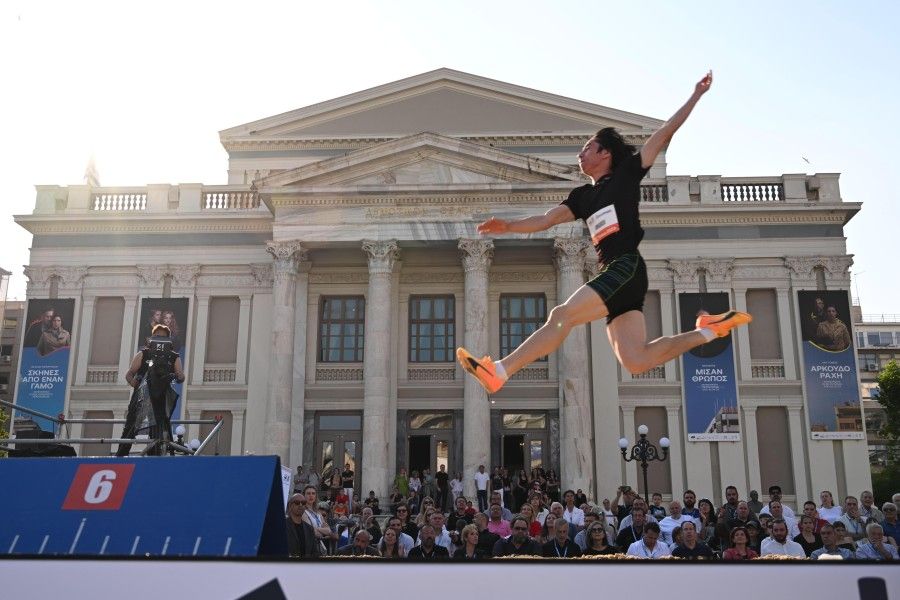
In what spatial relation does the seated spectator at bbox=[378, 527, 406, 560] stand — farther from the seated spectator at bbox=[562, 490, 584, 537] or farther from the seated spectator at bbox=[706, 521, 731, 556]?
the seated spectator at bbox=[562, 490, 584, 537]

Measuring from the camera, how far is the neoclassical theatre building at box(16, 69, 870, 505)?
29578 millimetres

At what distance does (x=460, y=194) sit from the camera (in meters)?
29.7

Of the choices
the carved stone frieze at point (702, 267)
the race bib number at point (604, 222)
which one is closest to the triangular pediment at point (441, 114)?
the carved stone frieze at point (702, 267)

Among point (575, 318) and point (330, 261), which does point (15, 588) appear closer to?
point (575, 318)

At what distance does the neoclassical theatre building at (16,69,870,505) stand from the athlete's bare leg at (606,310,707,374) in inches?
883

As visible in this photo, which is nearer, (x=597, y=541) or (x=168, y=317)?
(x=597, y=541)

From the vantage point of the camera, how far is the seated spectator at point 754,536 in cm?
997

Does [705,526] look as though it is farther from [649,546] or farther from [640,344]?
[640,344]

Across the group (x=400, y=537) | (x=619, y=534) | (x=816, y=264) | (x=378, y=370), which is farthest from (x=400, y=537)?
(x=816, y=264)

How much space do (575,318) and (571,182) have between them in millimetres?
23936

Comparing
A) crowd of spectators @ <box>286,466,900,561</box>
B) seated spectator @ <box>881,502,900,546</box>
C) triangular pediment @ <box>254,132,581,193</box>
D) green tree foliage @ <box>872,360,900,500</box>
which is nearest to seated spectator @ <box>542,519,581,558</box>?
crowd of spectators @ <box>286,466,900,561</box>

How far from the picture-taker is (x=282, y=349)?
2942 cm

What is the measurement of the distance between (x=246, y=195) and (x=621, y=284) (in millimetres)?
30173


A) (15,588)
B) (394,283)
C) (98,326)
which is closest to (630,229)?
(15,588)
